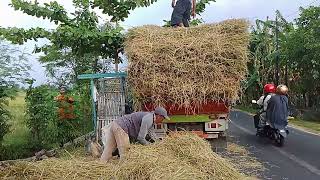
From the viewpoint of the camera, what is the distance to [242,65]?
928 centimetres

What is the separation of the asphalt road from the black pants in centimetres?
334

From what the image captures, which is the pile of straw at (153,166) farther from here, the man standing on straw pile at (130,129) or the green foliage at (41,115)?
the green foliage at (41,115)

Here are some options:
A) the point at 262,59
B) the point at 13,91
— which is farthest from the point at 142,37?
the point at 262,59

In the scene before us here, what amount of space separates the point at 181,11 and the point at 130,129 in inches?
205

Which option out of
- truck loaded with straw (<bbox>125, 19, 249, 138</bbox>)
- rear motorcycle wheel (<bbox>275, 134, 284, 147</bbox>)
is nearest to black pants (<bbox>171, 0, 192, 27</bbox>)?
truck loaded with straw (<bbox>125, 19, 249, 138</bbox>)

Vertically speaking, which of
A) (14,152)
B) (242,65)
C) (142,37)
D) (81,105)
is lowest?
(14,152)

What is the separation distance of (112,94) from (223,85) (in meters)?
2.94

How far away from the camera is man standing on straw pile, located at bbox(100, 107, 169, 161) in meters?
7.33

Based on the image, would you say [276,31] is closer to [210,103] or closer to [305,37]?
[305,37]

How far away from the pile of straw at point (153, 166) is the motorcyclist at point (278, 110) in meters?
4.36

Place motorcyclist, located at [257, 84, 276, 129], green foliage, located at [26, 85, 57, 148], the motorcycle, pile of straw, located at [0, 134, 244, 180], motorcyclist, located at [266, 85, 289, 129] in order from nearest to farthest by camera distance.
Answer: pile of straw, located at [0, 134, 244, 180], green foliage, located at [26, 85, 57, 148], the motorcycle, motorcyclist, located at [266, 85, 289, 129], motorcyclist, located at [257, 84, 276, 129]

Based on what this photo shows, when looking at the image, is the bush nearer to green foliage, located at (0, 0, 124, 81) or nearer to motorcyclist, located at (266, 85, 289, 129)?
green foliage, located at (0, 0, 124, 81)

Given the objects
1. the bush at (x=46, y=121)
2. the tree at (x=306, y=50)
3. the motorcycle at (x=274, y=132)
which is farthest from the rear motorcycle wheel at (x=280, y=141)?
the tree at (x=306, y=50)

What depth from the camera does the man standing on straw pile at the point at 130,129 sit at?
7332 mm
